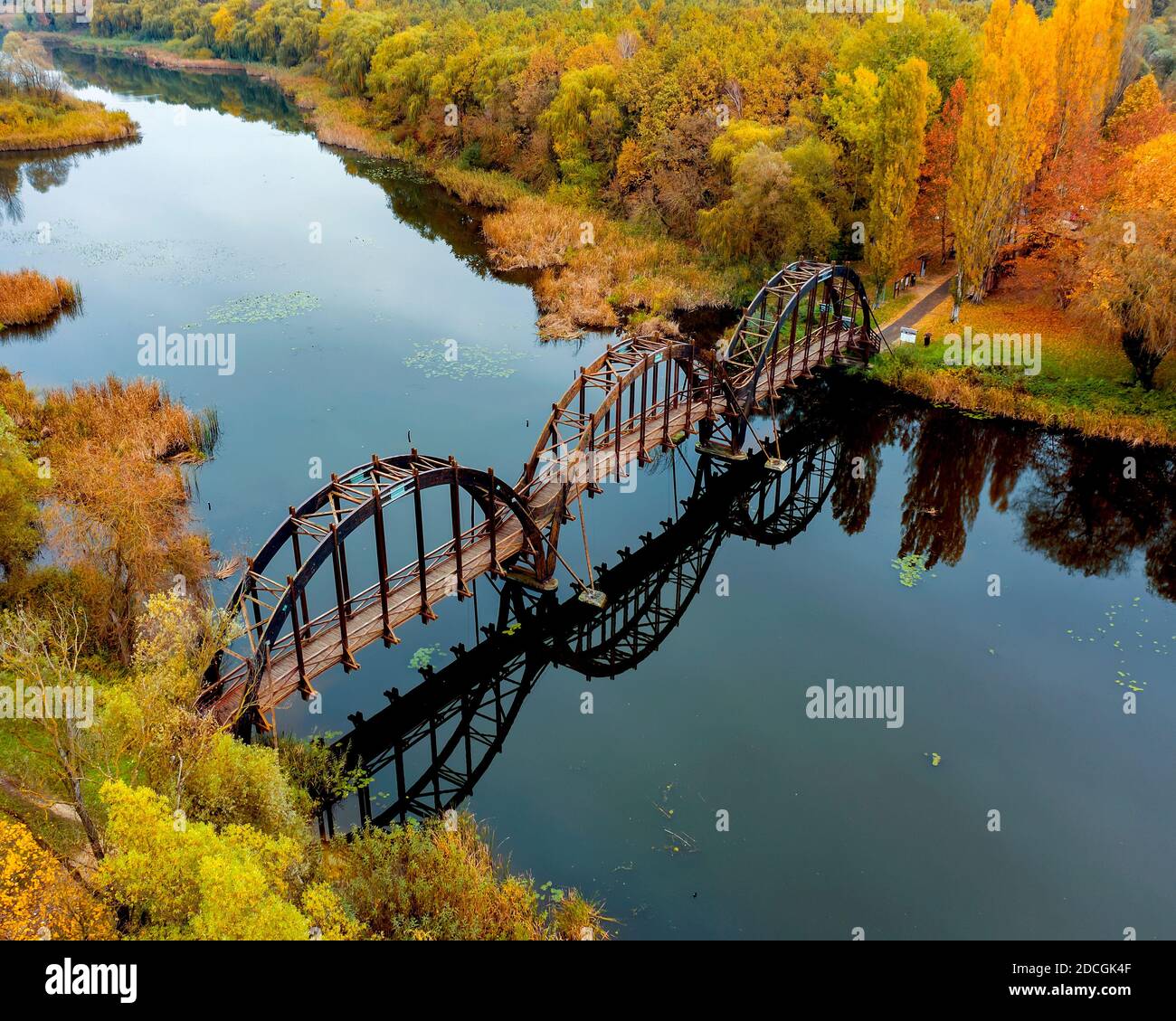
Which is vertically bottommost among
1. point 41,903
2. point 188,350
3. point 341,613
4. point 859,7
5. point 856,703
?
point 856,703

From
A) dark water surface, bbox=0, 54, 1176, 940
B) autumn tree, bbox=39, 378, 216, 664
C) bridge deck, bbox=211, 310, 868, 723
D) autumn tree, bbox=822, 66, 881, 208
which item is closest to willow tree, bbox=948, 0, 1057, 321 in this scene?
autumn tree, bbox=822, 66, 881, 208

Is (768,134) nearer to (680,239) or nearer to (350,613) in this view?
(680,239)

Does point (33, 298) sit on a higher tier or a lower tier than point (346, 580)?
higher

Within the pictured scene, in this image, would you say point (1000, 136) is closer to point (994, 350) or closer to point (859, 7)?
point (994, 350)

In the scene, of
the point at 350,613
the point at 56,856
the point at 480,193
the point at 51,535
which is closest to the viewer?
the point at 56,856

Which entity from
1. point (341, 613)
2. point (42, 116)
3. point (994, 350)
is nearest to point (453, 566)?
point (341, 613)
